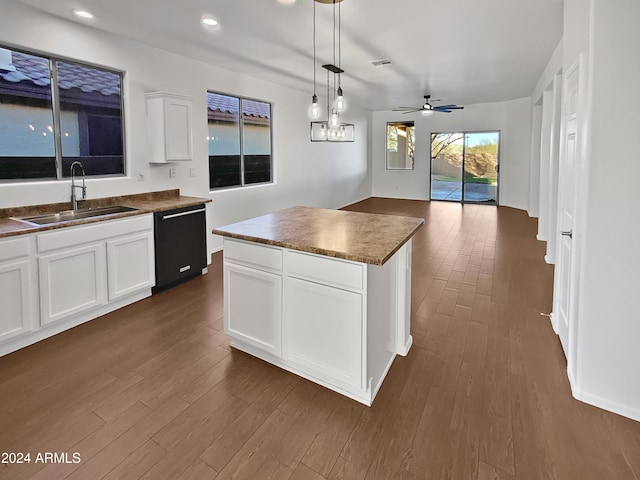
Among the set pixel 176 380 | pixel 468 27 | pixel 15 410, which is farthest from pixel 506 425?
pixel 468 27

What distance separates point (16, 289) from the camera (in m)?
2.70

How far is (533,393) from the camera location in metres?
2.29

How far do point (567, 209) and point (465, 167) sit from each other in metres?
8.30

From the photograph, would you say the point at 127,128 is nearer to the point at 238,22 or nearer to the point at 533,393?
the point at 238,22

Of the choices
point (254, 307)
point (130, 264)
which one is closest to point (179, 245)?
point (130, 264)

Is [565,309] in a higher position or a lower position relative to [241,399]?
higher

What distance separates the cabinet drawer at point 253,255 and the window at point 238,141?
3.11 m

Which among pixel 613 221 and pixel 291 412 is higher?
pixel 613 221

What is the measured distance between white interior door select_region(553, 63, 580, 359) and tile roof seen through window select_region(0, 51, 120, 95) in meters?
4.17

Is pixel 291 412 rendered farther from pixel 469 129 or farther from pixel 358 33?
pixel 469 129

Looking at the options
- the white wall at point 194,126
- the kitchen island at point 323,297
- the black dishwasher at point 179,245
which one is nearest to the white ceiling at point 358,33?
the white wall at point 194,126

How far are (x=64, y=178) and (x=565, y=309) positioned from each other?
174 inches

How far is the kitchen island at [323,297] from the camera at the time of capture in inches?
83.9

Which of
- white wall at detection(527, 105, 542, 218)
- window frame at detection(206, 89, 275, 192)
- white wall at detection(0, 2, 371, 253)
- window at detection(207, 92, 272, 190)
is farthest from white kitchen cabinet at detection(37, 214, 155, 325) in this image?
white wall at detection(527, 105, 542, 218)
